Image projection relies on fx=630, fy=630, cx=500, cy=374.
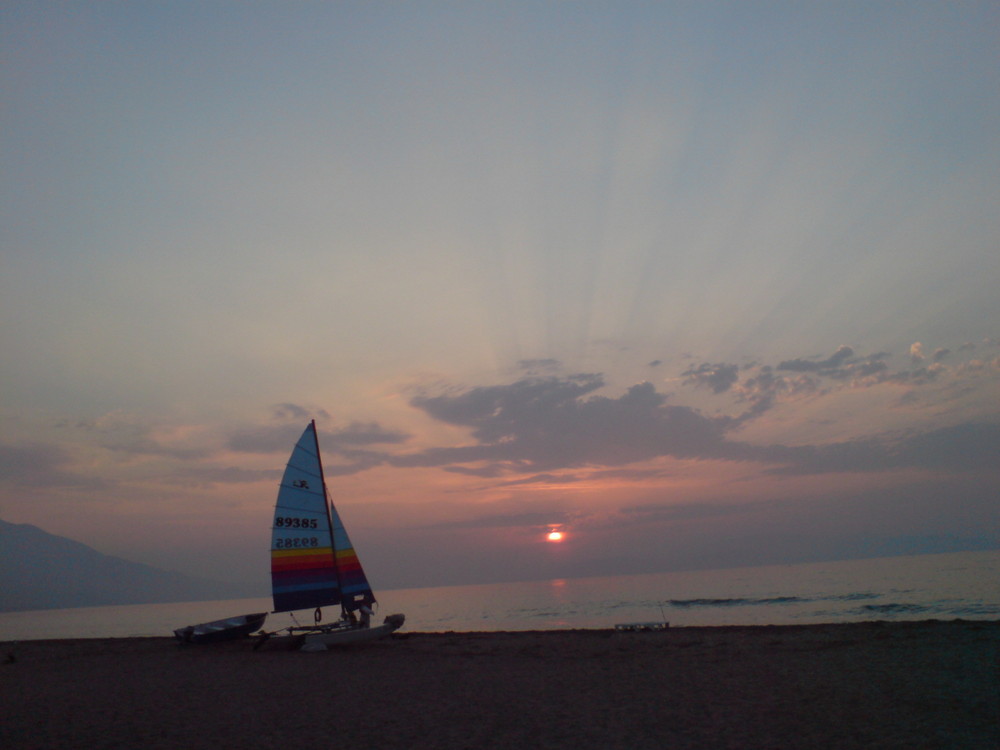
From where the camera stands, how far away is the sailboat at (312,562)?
2498cm

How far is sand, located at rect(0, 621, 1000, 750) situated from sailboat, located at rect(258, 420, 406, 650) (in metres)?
2.41

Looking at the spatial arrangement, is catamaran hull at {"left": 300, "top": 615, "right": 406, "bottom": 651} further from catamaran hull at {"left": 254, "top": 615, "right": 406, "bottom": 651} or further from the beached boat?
the beached boat

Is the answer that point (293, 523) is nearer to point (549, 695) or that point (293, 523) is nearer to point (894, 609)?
point (549, 695)

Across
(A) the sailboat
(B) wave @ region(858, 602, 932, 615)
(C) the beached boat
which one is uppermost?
(A) the sailboat

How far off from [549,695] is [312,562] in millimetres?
15010

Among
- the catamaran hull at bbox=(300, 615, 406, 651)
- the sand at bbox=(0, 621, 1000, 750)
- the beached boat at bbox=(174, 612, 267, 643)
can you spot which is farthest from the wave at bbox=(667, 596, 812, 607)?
the beached boat at bbox=(174, 612, 267, 643)

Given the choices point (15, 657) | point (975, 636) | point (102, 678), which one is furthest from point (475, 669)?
point (15, 657)

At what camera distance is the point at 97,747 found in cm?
983

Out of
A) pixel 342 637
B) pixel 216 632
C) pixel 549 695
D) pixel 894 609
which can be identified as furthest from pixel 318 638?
pixel 894 609

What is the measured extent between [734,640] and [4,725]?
20232 mm

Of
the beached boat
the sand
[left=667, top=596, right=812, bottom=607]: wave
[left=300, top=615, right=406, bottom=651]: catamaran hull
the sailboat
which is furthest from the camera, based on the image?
[left=667, top=596, right=812, bottom=607]: wave

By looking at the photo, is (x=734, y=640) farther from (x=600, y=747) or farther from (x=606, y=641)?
(x=600, y=747)

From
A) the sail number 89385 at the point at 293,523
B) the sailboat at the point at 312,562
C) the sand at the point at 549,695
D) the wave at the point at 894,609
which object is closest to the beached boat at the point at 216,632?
the sailboat at the point at 312,562

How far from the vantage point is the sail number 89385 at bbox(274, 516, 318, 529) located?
2519cm
